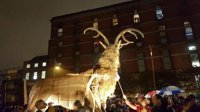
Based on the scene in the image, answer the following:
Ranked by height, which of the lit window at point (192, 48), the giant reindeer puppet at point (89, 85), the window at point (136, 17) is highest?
the window at point (136, 17)

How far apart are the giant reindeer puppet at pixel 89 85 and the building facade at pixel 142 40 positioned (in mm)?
20757

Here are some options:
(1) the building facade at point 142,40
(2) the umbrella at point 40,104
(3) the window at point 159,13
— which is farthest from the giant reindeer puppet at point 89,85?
(3) the window at point 159,13

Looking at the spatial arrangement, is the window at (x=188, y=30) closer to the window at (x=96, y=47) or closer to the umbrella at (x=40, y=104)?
the window at (x=96, y=47)

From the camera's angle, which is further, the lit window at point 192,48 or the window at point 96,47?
the window at point 96,47

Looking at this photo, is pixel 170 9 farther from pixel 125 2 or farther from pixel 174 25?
pixel 125 2

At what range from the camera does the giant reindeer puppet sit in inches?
366

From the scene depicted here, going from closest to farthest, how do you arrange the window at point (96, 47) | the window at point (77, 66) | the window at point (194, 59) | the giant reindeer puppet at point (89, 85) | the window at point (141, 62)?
the giant reindeer puppet at point (89, 85)
the window at point (194, 59)
the window at point (141, 62)
the window at point (96, 47)
the window at point (77, 66)

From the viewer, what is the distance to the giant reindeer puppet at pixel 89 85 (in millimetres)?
9305

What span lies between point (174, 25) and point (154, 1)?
5622 mm

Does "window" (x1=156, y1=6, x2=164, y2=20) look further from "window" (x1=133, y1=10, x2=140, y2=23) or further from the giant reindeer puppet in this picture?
the giant reindeer puppet

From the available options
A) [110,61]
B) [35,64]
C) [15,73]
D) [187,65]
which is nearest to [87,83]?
[110,61]

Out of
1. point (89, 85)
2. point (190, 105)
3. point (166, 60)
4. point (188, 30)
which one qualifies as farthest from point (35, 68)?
point (190, 105)

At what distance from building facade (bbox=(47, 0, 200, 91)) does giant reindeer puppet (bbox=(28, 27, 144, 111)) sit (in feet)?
68.1

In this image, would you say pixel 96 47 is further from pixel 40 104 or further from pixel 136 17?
pixel 40 104
